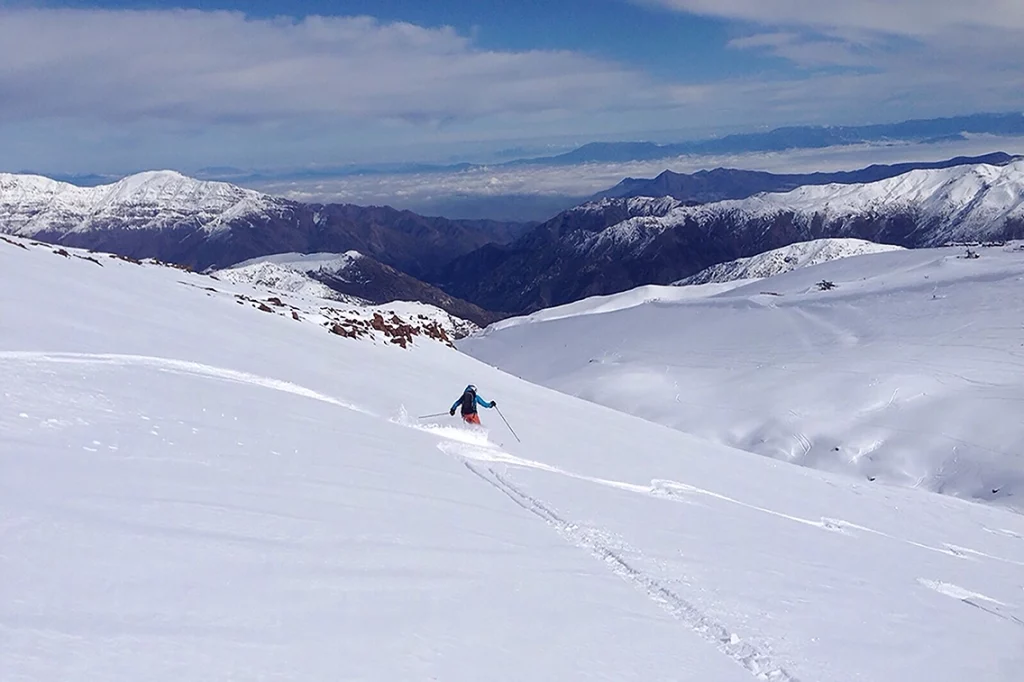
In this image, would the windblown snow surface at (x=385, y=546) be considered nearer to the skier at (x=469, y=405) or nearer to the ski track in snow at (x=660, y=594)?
the ski track in snow at (x=660, y=594)

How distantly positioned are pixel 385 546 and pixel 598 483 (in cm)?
720

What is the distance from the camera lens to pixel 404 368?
24.3 m

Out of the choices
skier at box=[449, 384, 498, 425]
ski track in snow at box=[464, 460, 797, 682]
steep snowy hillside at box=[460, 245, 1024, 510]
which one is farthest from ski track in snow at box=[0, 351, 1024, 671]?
steep snowy hillside at box=[460, 245, 1024, 510]

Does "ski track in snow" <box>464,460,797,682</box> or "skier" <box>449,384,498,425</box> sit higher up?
"skier" <box>449,384,498,425</box>

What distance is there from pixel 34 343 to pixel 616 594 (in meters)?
9.78

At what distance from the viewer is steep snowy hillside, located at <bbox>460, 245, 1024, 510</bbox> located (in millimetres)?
26844

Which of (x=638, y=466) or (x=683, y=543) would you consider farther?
(x=638, y=466)

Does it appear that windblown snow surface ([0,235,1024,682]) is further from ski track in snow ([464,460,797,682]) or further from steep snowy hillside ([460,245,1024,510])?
steep snowy hillside ([460,245,1024,510])

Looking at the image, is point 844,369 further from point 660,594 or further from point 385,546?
point 385,546

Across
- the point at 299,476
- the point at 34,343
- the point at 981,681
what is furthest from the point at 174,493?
the point at 981,681

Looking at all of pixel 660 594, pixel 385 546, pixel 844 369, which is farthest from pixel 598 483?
pixel 844 369

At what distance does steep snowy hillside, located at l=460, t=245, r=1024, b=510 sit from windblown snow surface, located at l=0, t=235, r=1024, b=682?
8430 mm

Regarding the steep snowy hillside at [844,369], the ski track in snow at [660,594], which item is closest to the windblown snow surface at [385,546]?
the ski track in snow at [660,594]

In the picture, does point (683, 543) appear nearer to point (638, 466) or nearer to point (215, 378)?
point (638, 466)
